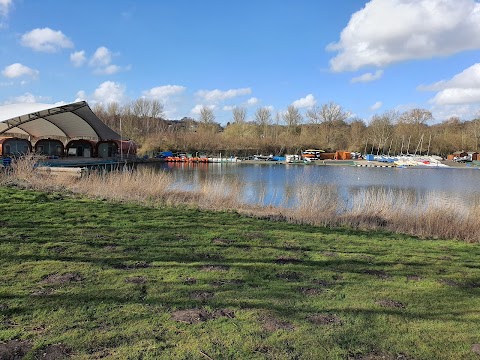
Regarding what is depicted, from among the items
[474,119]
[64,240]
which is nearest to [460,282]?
[64,240]

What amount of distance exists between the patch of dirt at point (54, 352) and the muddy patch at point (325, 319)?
1.73 meters

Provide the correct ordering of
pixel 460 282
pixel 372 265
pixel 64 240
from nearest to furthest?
pixel 460 282 < pixel 372 265 < pixel 64 240

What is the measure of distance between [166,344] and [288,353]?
807 millimetres

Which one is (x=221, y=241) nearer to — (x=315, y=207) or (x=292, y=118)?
(x=315, y=207)

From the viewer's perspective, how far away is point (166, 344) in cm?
265

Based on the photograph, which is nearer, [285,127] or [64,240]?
[64,240]

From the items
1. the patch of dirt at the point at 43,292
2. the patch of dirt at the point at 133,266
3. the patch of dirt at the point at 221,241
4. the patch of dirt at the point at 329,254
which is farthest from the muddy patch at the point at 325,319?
the patch of dirt at the point at 221,241

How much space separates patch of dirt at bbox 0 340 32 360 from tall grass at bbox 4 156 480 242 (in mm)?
7069

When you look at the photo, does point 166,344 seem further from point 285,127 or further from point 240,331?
point 285,127

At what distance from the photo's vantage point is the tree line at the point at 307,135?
7312cm

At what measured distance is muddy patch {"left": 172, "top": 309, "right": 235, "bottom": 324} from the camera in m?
3.00

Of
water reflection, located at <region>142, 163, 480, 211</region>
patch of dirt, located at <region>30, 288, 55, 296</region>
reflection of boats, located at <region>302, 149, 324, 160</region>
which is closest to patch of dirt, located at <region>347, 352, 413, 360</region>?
patch of dirt, located at <region>30, 288, 55, 296</region>

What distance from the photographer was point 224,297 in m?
3.45

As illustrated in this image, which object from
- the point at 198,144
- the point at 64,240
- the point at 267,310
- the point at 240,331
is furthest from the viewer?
the point at 198,144
